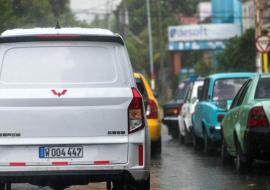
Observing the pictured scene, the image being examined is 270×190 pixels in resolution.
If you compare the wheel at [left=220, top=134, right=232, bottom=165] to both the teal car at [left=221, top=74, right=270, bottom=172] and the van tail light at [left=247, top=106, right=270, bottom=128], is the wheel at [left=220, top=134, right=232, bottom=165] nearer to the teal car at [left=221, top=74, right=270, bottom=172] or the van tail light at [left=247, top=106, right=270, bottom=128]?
the teal car at [left=221, top=74, right=270, bottom=172]

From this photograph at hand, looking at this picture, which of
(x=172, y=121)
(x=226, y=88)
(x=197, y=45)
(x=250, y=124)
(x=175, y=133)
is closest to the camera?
(x=250, y=124)

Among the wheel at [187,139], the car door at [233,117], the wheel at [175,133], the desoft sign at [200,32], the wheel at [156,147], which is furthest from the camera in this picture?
the desoft sign at [200,32]

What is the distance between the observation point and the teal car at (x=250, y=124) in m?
12.1

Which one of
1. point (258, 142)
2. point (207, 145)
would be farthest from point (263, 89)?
point (207, 145)

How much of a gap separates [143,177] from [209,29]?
64828 millimetres

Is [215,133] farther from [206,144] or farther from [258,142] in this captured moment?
[258,142]

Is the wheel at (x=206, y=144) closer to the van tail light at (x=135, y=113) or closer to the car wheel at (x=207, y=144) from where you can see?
the car wheel at (x=207, y=144)

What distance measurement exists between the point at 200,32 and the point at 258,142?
202 feet

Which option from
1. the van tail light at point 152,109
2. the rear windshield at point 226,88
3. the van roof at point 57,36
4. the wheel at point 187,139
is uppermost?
the van roof at point 57,36

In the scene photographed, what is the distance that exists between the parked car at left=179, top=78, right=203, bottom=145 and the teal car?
5396 mm

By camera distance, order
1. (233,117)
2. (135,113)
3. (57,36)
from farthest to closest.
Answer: (233,117), (57,36), (135,113)

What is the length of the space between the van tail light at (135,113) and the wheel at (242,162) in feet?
14.7

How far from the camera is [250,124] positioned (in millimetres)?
12266

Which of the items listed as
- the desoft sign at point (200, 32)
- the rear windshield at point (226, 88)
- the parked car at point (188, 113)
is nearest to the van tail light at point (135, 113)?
the rear windshield at point (226, 88)
